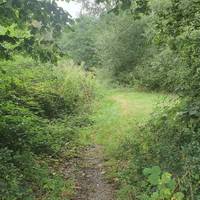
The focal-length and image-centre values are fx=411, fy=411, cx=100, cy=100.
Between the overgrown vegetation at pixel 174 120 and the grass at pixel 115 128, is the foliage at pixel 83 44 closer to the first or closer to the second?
the grass at pixel 115 128

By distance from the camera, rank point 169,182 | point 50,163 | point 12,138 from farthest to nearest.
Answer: point 50,163 < point 12,138 < point 169,182

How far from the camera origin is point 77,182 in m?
7.25

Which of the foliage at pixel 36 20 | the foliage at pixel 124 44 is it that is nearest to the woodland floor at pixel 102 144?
the foliage at pixel 36 20

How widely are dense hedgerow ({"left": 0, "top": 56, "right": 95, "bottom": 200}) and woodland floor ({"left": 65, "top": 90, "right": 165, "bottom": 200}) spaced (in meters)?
0.43

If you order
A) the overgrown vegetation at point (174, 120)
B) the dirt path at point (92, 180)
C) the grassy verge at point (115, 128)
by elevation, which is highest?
the overgrown vegetation at point (174, 120)

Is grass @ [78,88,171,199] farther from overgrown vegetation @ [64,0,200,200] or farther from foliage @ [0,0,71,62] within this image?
foliage @ [0,0,71,62]

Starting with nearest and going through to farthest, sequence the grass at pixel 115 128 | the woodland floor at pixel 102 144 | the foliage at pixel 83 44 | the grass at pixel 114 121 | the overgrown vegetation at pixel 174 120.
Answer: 1. the overgrown vegetation at pixel 174 120
2. the woodland floor at pixel 102 144
3. the grass at pixel 115 128
4. the grass at pixel 114 121
5. the foliage at pixel 83 44

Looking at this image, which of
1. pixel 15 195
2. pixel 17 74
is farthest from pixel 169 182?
pixel 17 74

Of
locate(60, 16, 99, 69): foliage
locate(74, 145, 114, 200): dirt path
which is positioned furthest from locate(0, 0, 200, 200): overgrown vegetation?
locate(60, 16, 99, 69): foliage

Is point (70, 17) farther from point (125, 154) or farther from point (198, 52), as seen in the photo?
point (125, 154)

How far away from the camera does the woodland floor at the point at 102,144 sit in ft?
22.6

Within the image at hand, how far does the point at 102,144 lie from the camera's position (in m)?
10.3

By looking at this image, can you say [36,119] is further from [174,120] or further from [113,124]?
[174,120]

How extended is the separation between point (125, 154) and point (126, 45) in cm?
1877
